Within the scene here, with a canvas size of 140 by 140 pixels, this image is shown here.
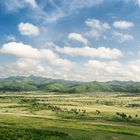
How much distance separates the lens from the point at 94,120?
412 feet

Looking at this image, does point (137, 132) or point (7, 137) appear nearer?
point (7, 137)

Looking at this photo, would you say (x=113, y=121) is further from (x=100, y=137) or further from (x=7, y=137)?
(x=7, y=137)

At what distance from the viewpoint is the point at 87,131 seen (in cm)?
9806

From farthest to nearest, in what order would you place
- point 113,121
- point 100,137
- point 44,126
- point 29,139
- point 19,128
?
point 113,121, point 44,126, point 19,128, point 100,137, point 29,139

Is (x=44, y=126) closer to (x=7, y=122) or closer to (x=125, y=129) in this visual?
(x=7, y=122)

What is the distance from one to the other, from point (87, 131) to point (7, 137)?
2726 centimetres

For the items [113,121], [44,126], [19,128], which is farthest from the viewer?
[113,121]

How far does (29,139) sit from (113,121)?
49156 mm

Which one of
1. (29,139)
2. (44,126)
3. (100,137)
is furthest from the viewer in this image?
(44,126)

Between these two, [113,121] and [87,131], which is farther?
[113,121]

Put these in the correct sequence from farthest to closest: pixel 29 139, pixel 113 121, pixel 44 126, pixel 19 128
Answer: pixel 113 121 → pixel 44 126 → pixel 19 128 → pixel 29 139

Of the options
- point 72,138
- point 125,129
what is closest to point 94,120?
point 125,129

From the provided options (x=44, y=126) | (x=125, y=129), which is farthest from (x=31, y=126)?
(x=125, y=129)

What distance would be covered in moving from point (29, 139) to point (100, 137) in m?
21.2
